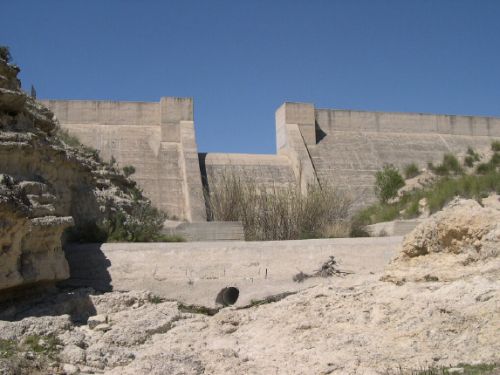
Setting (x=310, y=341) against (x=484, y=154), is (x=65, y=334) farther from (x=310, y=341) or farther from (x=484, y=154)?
(x=484, y=154)

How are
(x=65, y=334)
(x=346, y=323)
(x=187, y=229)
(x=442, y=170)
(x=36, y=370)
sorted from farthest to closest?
(x=442, y=170)
(x=187, y=229)
(x=65, y=334)
(x=346, y=323)
(x=36, y=370)

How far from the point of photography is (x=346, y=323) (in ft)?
17.7

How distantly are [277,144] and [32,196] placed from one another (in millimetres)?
21837

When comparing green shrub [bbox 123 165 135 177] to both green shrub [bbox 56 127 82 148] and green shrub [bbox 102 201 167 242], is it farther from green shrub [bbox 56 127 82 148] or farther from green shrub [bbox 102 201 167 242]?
green shrub [bbox 102 201 167 242]

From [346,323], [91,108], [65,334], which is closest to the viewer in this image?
[346,323]

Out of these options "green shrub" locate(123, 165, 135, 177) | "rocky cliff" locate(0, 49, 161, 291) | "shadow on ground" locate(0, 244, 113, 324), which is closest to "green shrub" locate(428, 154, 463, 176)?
"green shrub" locate(123, 165, 135, 177)

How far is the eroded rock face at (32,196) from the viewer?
6.00 metres

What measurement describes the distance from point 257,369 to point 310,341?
54 cm

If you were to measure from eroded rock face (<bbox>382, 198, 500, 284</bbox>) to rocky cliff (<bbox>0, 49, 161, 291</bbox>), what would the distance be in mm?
3252

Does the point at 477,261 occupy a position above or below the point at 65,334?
above

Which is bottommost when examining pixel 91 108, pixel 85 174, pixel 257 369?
pixel 257 369

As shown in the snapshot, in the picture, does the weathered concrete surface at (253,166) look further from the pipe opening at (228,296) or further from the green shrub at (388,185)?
the pipe opening at (228,296)

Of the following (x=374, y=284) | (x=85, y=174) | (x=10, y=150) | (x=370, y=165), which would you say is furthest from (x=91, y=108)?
(x=374, y=284)

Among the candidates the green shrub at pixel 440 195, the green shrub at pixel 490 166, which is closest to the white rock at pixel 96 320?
the green shrub at pixel 440 195
